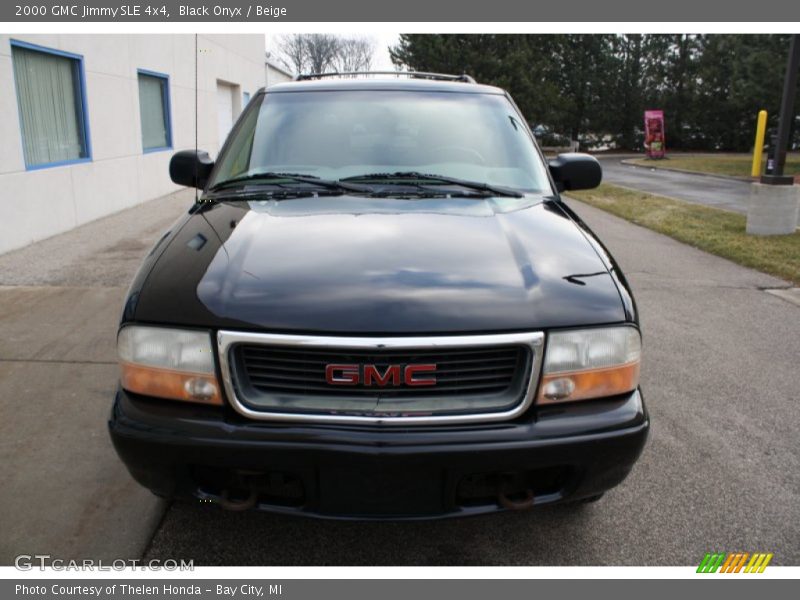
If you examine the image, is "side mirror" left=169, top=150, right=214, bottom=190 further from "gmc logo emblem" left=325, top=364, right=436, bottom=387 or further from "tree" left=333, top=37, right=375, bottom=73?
"tree" left=333, top=37, right=375, bottom=73

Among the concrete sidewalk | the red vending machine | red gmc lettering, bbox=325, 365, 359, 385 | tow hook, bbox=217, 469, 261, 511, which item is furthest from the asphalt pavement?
tow hook, bbox=217, 469, 261, 511

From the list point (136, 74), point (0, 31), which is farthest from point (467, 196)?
point (136, 74)

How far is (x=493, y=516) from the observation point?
9.09 ft

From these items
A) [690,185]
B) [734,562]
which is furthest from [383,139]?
[690,185]

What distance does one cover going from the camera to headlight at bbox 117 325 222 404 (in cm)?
219

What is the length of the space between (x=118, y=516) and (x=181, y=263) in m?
1.10

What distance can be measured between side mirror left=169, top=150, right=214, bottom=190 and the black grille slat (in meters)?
1.85

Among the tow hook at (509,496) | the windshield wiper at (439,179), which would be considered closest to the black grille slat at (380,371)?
the tow hook at (509,496)

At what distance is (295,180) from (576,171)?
157 cm

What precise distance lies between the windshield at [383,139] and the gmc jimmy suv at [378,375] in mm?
898

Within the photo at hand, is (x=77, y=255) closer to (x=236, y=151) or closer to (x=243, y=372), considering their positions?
(x=236, y=151)

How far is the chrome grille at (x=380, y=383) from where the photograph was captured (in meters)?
2.11

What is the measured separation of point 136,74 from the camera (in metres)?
12.3

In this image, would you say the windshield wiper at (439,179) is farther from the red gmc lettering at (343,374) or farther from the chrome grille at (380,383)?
the red gmc lettering at (343,374)
